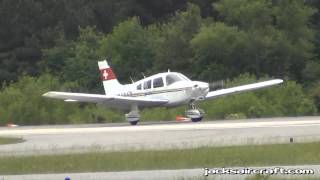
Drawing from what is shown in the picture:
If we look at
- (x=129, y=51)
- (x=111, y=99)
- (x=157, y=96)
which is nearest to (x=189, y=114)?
(x=157, y=96)

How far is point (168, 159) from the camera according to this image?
19.4 metres

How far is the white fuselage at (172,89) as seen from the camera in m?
40.2

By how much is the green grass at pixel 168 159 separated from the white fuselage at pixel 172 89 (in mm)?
18698

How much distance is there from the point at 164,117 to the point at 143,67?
73.0ft

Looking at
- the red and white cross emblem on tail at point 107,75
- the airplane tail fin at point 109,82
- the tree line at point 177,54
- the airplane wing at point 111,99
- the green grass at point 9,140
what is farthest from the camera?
the tree line at point 177,54

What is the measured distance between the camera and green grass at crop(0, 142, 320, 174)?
18391 millimetres

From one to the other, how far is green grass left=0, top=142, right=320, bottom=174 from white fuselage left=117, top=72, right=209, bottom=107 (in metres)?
18.7

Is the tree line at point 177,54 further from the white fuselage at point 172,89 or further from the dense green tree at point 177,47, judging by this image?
the white fuselage at point 172,89

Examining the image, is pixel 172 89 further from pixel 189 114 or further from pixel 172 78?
pixel 189 114

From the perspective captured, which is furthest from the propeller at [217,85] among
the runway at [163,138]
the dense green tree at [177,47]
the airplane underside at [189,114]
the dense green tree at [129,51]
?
the runway at [163,138]

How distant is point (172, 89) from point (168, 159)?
70.6ft

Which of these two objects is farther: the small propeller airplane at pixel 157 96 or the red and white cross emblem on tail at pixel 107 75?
the red and white cross emblem on tail at pixel 107 75

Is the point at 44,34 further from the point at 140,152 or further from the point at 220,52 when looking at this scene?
the point at 140,152

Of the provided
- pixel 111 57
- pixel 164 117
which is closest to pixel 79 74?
pixel 111 57
